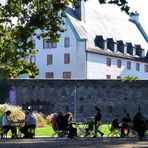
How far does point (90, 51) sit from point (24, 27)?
42.1m

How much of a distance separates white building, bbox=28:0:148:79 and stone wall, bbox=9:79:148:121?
912 cm

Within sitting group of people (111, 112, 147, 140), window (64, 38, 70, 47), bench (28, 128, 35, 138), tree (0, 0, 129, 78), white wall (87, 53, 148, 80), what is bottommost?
bench (28, 128, 35, 138)

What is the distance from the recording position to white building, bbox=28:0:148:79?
197 ft

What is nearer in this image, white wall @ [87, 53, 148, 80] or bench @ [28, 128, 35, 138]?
bench @ [28, 128, 35, 138]

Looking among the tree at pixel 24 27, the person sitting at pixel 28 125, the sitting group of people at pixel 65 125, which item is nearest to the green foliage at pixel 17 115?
the person sitting at pixel 28 125

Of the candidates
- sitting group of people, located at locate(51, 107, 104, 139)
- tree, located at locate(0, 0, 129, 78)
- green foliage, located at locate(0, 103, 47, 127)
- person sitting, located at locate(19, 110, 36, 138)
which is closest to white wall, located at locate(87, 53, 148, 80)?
green foliage, located at locate(0, 103, 47, 127)

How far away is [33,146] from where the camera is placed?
19594 mm

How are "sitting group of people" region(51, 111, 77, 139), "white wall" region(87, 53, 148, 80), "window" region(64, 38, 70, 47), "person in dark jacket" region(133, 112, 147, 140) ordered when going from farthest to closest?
"window" region(64, 38, 70, 47) → "white wall" region(87, 53, 148, 80) → "person in dark jacket" region(133, 112, 147, 140) → "sitting group of people" region(51, 111, 77, 139)

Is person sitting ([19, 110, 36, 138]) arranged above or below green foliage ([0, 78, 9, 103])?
below

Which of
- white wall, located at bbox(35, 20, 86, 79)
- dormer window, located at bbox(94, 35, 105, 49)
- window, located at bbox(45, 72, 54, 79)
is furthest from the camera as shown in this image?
dormer window, located at bbox(94, 35, 105, 49)

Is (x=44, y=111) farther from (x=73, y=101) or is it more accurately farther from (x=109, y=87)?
(x=109, y=87)

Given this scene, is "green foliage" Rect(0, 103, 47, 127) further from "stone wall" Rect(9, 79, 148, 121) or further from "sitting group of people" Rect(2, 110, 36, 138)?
"sitting group of people" Rect(2, 110, 36, 138)

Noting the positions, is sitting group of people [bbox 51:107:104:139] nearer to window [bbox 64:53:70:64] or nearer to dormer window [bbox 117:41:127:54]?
window [bbox 64:53:70:64]

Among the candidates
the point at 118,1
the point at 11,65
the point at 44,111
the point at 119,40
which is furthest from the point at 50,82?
the point at 118,1
